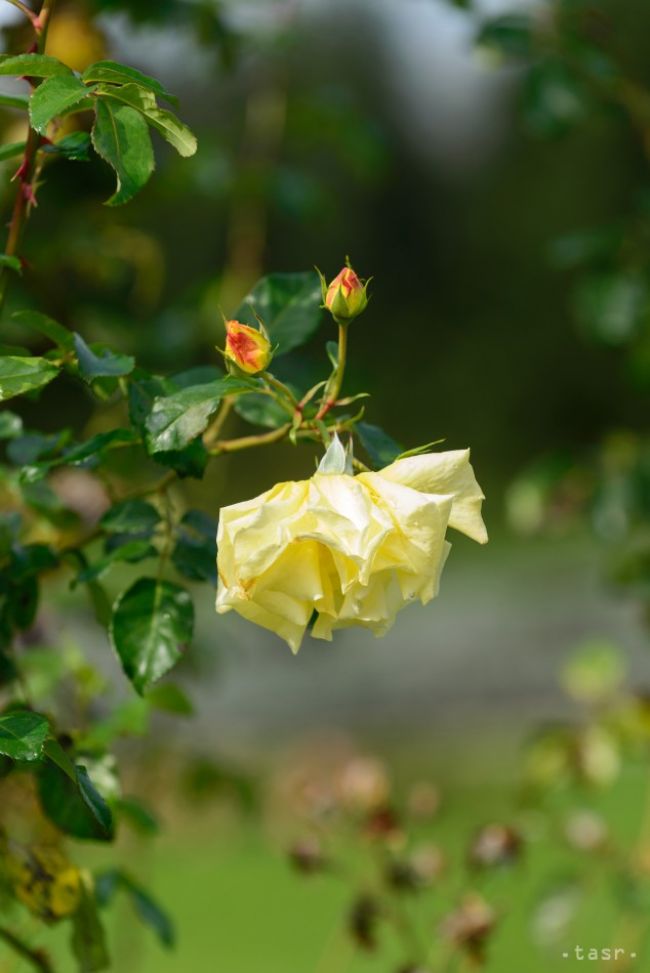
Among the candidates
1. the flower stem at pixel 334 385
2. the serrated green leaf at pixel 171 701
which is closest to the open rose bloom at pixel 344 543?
the flower stem at pixel 334 385

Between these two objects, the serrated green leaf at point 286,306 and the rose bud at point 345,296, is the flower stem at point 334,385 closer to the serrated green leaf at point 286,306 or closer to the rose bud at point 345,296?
the rose bud at point 345,296

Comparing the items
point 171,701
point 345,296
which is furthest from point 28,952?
point 345,296

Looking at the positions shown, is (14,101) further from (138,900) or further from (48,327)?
(138,900)

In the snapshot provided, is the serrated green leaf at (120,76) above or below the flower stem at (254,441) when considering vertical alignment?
above

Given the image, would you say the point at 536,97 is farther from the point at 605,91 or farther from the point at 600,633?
the point at 600,633

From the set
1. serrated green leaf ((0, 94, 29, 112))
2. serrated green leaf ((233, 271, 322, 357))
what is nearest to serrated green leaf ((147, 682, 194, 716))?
serrated green leaf ((233, 271, 322, 357))

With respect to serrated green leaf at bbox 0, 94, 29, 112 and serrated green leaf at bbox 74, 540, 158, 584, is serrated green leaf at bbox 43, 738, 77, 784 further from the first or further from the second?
serrated green leaf at bbox 0, 94, 29, 112
